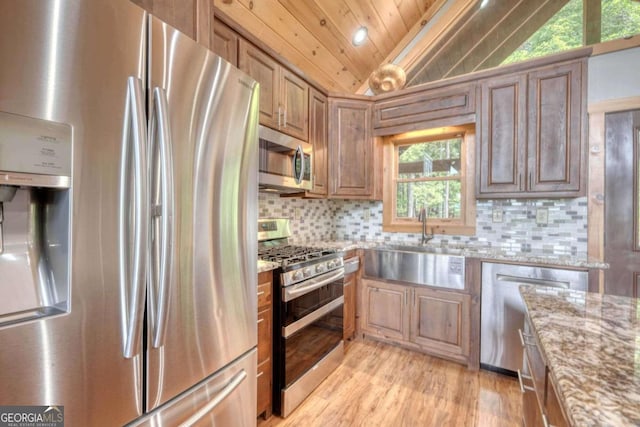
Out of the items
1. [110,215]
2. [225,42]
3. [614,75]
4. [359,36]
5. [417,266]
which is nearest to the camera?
[110,215]

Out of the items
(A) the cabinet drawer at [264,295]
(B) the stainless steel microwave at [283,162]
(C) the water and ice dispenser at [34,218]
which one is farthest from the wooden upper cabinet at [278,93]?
(C) the water and ice dispenser at [34,218]

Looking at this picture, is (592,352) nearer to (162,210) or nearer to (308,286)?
(162,210)

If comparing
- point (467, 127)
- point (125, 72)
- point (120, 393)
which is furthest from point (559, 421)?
point (467, 127)

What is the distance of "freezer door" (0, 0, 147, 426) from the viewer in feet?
Answer: 2.04

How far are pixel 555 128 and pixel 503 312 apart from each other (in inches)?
57.6

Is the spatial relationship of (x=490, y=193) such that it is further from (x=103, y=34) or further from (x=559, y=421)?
(x=103, y=34)

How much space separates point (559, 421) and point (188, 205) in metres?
1.20

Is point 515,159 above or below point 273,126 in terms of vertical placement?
below

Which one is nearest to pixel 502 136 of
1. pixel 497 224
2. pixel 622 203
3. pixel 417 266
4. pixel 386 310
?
pixel 497 224

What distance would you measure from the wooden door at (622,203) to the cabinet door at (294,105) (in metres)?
2.35

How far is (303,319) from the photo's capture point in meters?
1.80

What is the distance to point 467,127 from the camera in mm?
2705

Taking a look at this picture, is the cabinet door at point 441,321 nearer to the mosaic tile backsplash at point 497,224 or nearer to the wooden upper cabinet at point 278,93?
the mosaic tile backsplash at point 497,224

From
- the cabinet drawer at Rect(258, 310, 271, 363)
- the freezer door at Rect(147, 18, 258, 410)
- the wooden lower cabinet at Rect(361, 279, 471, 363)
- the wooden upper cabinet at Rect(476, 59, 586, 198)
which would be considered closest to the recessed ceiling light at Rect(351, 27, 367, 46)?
the wooden upper cabinet at Rect(476, 59, 586, 198)
